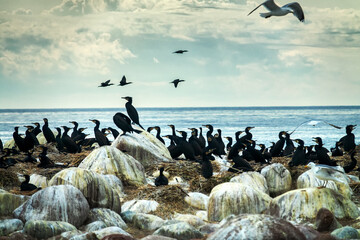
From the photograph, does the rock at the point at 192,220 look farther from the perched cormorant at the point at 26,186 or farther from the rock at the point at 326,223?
the perched cormorant at the point at 26,186

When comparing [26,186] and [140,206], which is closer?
[140,206]

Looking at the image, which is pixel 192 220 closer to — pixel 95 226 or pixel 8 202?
pixel 95 226

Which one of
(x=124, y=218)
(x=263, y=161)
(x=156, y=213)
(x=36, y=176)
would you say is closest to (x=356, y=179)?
(x=263, y=161)

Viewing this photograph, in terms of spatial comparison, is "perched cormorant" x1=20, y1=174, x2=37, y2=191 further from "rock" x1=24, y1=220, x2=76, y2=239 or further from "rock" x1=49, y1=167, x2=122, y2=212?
"rock" x1=24, y1=220, x2=76, y2=239

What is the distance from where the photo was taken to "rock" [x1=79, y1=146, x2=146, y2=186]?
31.1ft

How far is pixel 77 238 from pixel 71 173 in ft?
7.63

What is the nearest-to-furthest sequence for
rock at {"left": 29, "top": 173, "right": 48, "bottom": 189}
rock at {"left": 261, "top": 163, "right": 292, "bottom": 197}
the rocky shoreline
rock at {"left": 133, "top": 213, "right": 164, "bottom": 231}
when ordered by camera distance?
the rocky shoreline < rock at {"left": 133, "top": 213, "right": 164, "bottom": 231} < rock at {"left": 29, "top": 173, "right": 48, "bottom": 189} < rock at {"left": 261, "top": 163, "right": 292, "bottom": 197}

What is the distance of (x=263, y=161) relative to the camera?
11188mm

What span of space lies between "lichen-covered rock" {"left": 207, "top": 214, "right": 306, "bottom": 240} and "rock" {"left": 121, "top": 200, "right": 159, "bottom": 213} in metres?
3.50

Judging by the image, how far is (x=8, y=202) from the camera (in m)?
7.05

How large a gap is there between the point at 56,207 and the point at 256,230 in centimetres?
326

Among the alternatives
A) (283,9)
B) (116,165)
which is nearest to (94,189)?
(116,165)

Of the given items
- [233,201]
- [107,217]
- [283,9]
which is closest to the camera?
[107,217]

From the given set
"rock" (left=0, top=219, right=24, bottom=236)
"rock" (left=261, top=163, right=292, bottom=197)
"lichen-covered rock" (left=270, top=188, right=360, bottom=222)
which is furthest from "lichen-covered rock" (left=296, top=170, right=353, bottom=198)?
"rock" (left=0, top=219, right=24, bottom=236)
